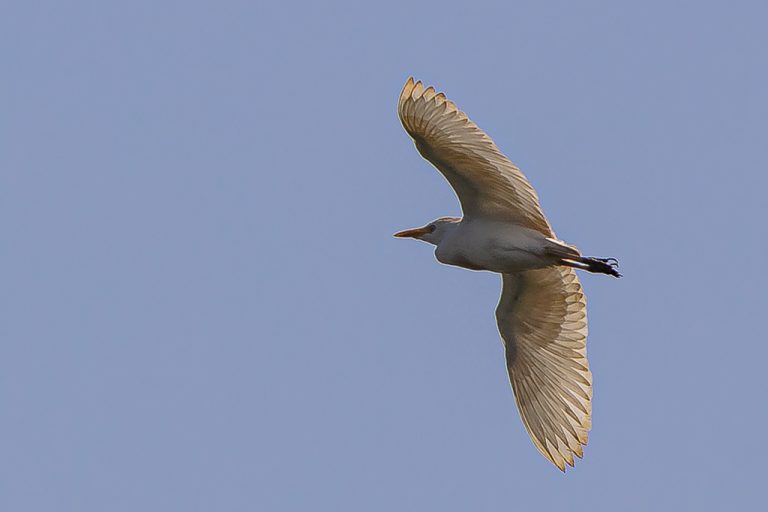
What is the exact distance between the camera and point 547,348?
1497 cm

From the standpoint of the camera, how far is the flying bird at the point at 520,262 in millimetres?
13180

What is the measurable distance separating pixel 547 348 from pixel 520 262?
5.29ft

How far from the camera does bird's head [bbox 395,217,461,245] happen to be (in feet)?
47.3

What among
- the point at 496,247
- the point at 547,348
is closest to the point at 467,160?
the point at 496,247

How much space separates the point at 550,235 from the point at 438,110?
5.71ft

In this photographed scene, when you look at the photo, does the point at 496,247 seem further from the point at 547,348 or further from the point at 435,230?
the point at 547,348

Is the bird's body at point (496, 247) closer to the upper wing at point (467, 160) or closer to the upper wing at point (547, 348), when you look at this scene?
the upper wing at point (467, 160)

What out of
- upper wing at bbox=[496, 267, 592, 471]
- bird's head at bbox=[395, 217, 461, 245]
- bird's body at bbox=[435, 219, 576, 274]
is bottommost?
upper wing at bbox=[496, 267, 592, 471]

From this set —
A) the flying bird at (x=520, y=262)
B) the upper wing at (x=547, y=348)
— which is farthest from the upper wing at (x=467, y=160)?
the upper wing at (x=547, y=348)

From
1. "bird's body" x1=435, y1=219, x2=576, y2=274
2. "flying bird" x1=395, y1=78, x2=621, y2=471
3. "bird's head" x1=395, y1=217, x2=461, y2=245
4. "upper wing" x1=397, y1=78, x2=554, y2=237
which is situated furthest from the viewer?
"bird's head" x1=395, y1=217, x2=461, y2=245

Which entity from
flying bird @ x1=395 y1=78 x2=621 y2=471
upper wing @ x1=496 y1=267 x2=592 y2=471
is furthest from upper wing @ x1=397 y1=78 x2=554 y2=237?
upper wing @ x1=496 y1=267 x2=592 y2=471

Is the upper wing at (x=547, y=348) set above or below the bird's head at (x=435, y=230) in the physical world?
below

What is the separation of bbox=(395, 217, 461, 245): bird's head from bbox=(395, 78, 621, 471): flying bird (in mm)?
12

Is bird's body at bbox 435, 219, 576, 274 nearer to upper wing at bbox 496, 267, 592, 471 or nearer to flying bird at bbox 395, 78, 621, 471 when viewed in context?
flying bird at bbox 395, 78, 621, 471
